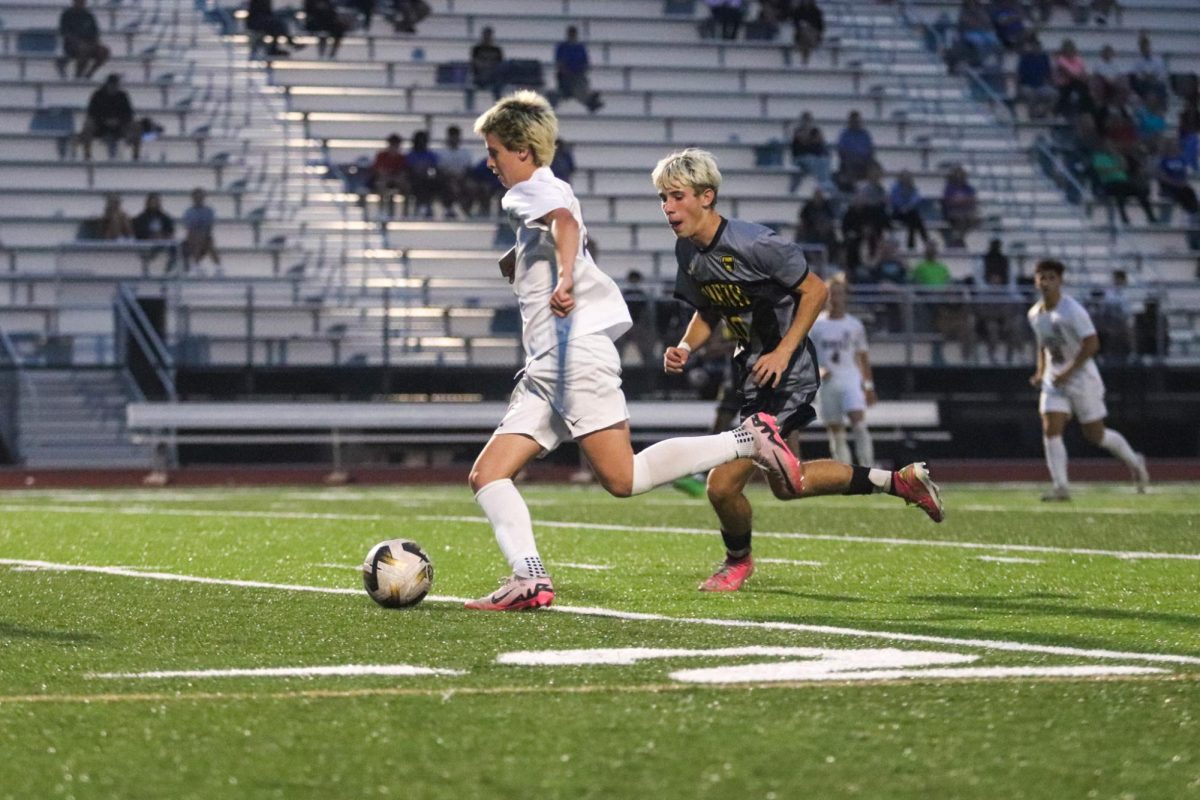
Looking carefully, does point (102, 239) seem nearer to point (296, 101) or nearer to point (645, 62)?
point (296, 101)

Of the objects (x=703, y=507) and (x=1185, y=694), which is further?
(x=703, y=507)

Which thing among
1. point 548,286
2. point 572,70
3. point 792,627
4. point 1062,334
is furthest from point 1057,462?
point 572,70

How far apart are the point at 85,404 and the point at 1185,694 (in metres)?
17.8

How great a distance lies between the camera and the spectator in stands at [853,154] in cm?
2705

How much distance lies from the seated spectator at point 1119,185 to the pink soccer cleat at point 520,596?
73.8 ft

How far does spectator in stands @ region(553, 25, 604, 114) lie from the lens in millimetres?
28062

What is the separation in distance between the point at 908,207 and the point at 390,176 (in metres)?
6.45

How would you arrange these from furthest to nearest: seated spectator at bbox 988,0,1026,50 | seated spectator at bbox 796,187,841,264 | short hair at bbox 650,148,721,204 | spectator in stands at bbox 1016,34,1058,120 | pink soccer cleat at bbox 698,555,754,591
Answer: seated spectator at bbox 988,0,1026,50 → spectator in stands at bbox 1016,34,1058,120 → seated spectator at bbox 796,187,841,264 → pink soccer cleat at bbox 698,555,754,591 → short hair at bbox 650,148,721,204

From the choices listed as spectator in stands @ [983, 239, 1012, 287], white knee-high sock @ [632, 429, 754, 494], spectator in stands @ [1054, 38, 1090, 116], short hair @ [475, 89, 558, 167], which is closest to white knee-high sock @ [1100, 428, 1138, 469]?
spectator in stands @ [983, 239, 1012, 287]

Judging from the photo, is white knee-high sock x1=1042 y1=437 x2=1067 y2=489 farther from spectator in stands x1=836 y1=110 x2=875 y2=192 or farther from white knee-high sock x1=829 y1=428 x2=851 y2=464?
spectator in stands x1=836 y1=110 x2=875 y2=192

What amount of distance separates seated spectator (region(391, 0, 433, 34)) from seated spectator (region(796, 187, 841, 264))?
6.63 meters

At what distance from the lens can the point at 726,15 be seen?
2998cm

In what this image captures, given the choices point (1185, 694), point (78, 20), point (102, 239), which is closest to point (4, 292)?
point (102, 239)

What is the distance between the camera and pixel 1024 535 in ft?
38.4
